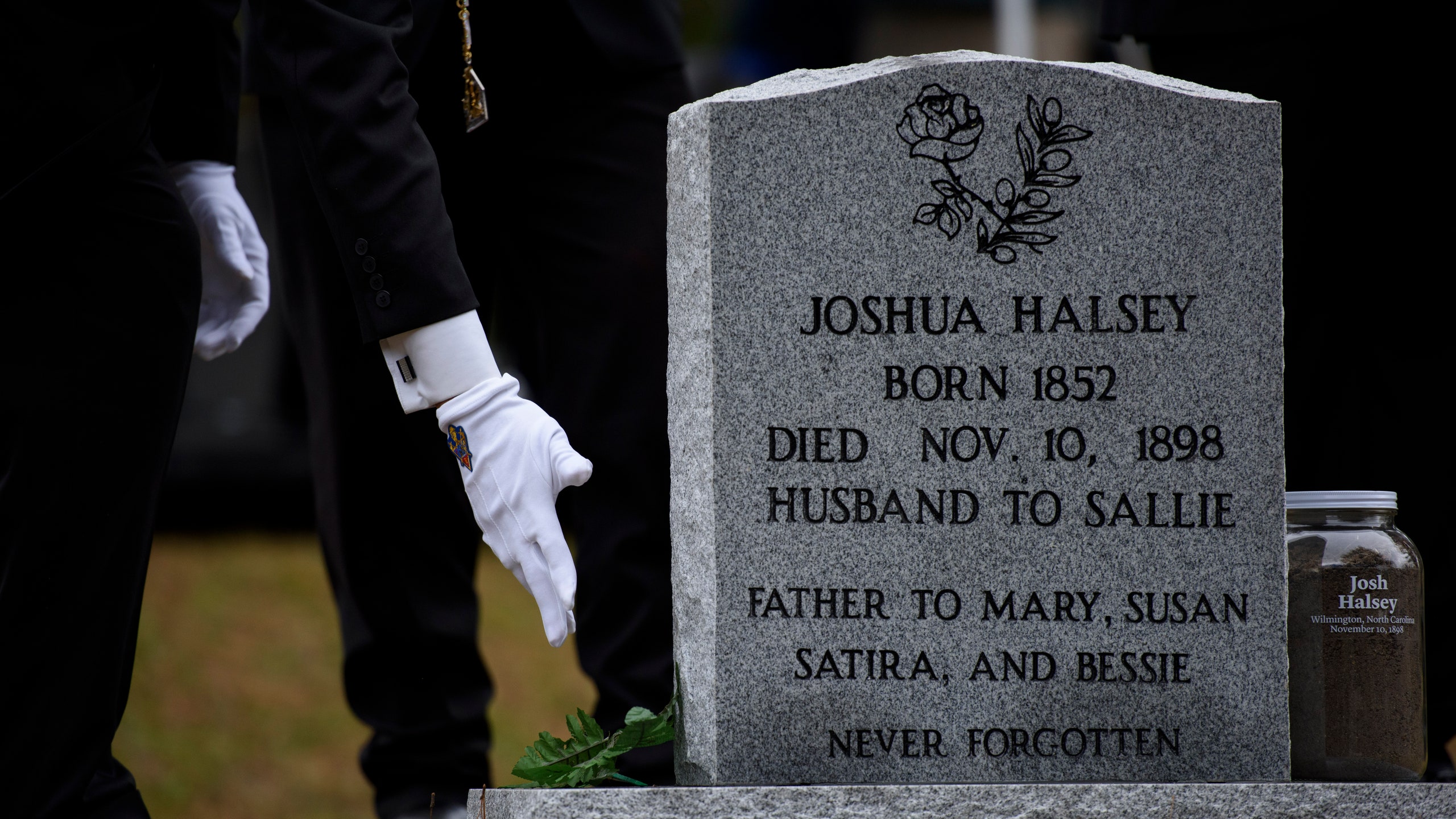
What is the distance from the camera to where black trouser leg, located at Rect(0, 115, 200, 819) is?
2270mm

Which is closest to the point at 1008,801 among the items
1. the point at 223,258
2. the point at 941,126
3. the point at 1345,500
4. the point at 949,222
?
the point at 1345,500

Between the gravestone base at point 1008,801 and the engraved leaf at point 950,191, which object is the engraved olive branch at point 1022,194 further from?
the gravestone base at point 1008,801

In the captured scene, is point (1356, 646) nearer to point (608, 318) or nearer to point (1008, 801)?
point (1008, 801)

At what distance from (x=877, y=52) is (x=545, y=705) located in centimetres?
802

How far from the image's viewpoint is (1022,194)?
2.38m

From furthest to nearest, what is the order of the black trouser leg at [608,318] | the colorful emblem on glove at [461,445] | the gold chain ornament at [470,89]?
the black trouser leg at [608,318]
the gold chain ornament at [470,89]
the colorful emblem on glove at [461,445]

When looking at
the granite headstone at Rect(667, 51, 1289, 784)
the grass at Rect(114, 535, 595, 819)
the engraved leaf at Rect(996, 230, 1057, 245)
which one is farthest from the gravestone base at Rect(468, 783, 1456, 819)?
the grass at Rect(114, 535, 595, 819)

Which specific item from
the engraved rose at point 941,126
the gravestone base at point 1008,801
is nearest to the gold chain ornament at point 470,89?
the engraved rose at point 941,126

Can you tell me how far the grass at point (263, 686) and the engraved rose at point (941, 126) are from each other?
2.94 meters

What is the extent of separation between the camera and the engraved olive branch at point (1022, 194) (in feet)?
7.80

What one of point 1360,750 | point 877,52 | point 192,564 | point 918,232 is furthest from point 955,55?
point 877,52

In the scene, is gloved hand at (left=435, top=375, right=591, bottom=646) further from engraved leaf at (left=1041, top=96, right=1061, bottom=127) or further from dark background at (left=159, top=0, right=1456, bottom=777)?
dark background at (left=159, top=0, right=1456, bottom=777)

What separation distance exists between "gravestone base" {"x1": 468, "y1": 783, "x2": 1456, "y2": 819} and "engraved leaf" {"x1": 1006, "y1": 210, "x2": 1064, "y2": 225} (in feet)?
2.71

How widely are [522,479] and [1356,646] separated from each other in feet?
4.18
